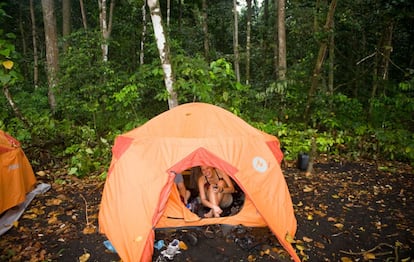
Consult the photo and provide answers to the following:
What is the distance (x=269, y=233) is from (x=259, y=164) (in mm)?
987

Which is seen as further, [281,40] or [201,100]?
[281,40]

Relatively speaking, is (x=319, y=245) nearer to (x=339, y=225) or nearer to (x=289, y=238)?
→ (x=289, y=238)

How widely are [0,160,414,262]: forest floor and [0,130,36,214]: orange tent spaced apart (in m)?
0.32

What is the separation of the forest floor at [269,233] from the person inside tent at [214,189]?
37 cm

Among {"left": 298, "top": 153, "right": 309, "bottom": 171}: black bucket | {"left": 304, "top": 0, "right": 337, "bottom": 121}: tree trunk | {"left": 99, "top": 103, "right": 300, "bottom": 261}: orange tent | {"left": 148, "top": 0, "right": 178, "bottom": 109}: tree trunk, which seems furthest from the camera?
{"left": 304, "top": 0, "right": 337, "bottom": 121}: tree trunk

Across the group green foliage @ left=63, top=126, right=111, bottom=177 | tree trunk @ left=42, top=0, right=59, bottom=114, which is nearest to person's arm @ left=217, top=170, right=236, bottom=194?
green foliage @ left=63, top=126, right=111, bottom=177

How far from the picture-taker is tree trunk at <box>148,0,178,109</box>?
5184 mm

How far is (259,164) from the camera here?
3725mm

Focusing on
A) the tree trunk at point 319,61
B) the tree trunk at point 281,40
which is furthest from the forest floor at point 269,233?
the tree trunk at point 281,40

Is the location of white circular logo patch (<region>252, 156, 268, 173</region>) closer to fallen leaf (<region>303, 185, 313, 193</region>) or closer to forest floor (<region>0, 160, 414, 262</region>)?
forest floor (<region>0, 160, 414, 262</region>)

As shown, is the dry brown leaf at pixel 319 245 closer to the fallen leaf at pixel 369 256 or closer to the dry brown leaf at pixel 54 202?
the fallen leaf at pixel 369 256

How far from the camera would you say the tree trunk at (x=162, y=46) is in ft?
17.0

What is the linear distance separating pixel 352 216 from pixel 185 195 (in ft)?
8.43

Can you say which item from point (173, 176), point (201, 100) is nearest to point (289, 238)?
point (173, 176)
